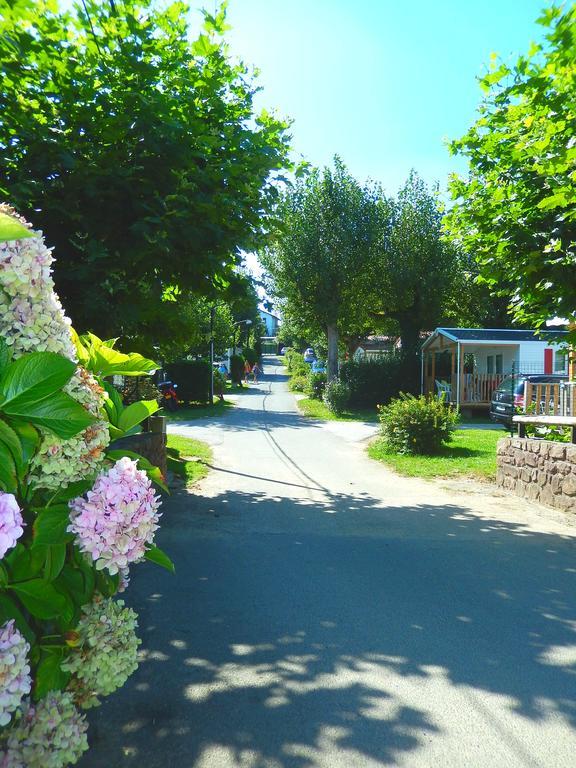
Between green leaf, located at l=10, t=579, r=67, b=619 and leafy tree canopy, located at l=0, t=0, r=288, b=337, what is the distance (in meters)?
4.97

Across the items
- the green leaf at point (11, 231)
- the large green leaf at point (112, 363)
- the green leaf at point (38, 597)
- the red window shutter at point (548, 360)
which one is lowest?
the green leaf at point (38, 597)

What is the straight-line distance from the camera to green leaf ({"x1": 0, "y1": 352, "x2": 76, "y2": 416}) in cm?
179

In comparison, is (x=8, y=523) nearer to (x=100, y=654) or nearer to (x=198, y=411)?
(x=100, y=654)

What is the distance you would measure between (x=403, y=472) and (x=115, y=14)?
8.90m

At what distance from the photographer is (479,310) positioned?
38.2m

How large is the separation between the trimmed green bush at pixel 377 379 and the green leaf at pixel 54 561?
1090 inches

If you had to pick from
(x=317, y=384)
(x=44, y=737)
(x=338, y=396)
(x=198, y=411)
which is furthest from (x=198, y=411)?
(x=44, y=737)

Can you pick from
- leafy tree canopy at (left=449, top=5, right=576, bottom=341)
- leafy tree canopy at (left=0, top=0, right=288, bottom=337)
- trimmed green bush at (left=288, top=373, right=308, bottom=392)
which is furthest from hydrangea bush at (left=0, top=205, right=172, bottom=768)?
trimmed green bush at (left=288, top=373, right=308, bottom=392)

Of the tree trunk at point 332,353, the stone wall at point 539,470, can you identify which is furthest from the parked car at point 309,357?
the stone wall at point 539,470

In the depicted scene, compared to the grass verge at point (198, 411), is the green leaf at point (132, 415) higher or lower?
higher

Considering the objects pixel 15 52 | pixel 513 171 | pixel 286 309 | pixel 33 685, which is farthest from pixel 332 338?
pixel 33 685

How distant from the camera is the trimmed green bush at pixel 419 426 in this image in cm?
1428

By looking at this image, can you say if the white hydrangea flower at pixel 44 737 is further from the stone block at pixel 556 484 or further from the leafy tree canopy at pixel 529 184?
the stone block at pixel 556 484

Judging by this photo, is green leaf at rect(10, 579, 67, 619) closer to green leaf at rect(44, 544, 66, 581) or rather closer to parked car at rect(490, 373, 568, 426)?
green leaf at rect(44, 544, 66, 581)
